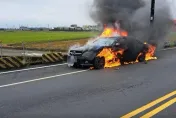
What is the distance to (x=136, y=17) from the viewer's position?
25.7 metres

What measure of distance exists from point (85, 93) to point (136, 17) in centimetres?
1645

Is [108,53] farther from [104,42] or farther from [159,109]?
[159,109]

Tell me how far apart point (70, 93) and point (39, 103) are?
156 centimetres

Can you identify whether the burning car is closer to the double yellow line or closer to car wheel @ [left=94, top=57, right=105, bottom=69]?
car wheel @ [left=94, top=57, right=105, bottom=69]

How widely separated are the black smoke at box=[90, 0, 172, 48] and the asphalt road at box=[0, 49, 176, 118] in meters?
10.2

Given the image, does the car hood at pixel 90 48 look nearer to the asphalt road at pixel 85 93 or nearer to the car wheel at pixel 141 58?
the asphalt road at pixel 85 93

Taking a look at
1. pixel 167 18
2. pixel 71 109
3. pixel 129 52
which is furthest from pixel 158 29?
pixel 71 109

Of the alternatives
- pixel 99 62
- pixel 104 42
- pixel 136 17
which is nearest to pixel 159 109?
pixel 99 62

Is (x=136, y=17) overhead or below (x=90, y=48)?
overhead

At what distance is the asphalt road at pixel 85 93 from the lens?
25.5 feet

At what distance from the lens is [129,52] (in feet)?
61.1

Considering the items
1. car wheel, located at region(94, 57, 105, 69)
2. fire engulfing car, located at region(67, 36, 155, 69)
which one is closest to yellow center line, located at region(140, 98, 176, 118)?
car wheel, located at region(94, 57, 105, 69)

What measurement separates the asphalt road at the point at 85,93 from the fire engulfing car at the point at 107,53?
1086mm

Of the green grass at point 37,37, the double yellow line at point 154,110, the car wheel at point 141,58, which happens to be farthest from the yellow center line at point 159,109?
the green grass at point 37,37
